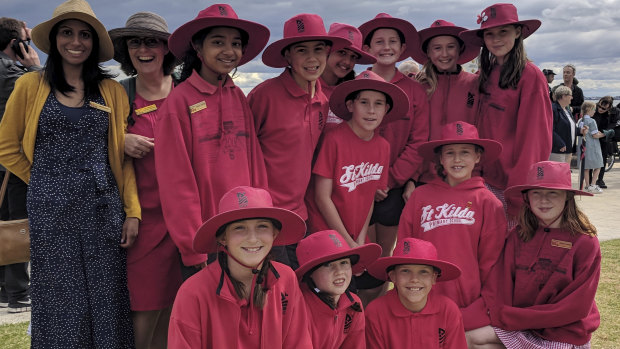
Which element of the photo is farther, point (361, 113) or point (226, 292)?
point (361, 113)

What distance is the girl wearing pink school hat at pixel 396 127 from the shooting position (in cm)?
416

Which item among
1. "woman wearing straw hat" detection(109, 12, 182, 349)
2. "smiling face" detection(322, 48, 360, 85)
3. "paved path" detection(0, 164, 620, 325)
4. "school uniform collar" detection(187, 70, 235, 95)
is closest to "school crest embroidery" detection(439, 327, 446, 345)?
"woman wearing straw hat" detection(109, 12, 182, 349)

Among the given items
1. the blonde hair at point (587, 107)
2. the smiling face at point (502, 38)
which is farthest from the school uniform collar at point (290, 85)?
the blonde hair at point (587, 107)

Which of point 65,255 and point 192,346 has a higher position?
point 65,255

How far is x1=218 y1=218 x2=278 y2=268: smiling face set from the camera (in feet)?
9.21

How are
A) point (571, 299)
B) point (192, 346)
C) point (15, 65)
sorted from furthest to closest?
point (15, 65)
point (571, 299)
point (192, 346)

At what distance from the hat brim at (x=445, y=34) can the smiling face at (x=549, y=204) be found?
52.9 inches

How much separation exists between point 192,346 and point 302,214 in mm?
1265

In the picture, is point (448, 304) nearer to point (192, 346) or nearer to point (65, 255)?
point (192, 346)

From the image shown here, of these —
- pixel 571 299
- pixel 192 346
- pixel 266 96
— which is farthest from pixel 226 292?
pixel 571 299

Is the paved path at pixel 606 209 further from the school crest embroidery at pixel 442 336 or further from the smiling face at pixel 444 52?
the school crest embroidery at pixel 442 336

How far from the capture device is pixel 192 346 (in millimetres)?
2729

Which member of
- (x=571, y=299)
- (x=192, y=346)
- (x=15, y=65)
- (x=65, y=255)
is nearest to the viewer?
(x=192, y=346)

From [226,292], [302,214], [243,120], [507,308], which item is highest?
[243,120]
